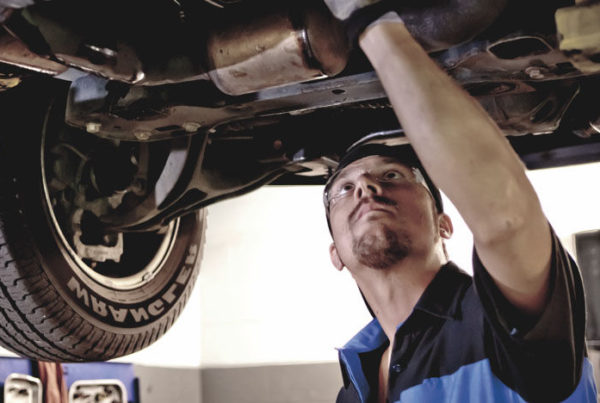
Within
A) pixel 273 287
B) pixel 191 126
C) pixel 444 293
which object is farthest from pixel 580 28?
pixel 273 287

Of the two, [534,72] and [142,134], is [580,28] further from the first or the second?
[142,134]

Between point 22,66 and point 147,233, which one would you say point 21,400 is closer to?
point 147,233

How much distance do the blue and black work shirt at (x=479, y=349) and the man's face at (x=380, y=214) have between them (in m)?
Result: 0.12

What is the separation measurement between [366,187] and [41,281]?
0.88 metres

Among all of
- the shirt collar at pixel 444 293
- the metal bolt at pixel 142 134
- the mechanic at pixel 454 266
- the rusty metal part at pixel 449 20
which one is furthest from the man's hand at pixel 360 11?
the metal bolt at pixel 142 134

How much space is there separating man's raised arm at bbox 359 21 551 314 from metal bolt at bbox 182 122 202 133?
78 centimetres

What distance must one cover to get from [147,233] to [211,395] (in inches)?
144

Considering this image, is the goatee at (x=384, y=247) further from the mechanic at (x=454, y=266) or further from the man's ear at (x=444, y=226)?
the man's ear at (x=444, y=226)

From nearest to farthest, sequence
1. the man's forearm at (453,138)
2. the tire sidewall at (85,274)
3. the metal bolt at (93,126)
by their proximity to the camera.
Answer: the man's forearm at (453,138) → the metal bolt at (93,126) → the tire sidewall at (85,274)

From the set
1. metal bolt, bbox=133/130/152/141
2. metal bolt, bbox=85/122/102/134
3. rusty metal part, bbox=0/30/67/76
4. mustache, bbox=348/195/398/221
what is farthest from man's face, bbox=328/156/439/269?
rusty metal part, bbox=0/30/67/76

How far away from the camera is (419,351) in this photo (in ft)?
5.04

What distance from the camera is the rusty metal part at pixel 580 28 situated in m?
1.08

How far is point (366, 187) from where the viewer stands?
177cm

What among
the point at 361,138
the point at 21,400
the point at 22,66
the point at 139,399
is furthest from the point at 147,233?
the point at 139,399
